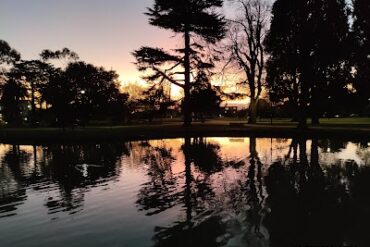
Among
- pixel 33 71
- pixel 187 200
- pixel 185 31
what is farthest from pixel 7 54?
pixel 187 200

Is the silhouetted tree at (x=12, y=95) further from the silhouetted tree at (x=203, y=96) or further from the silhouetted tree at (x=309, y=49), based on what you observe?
the silhouetted tree at (x=309, y=49)

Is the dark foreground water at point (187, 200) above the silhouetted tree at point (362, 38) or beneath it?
beneath

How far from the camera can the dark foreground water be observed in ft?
30.2

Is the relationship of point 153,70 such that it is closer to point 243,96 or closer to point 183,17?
point 183,17

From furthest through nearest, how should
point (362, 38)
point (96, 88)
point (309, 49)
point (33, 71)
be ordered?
point (33, 71)
point (96, 88)
point (309, 49)
point (362, 38)

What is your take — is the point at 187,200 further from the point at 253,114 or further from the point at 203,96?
the point at 253,114

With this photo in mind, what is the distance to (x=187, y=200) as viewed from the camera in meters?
12.5

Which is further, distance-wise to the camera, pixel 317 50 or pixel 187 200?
pixel 317 50

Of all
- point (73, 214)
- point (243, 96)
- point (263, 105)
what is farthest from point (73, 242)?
point (263, 105)

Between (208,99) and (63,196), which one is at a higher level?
(208,99)

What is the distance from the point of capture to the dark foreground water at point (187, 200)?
920 centimetres

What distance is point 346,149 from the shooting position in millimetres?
24750

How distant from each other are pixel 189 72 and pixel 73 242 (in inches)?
1481

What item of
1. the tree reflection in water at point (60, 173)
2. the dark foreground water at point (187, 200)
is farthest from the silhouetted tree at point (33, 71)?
the dark foreground water at point (187, 200)
